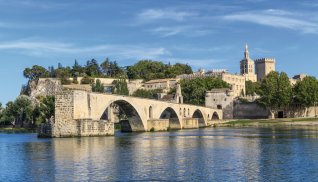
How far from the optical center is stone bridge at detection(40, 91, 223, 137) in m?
60.3

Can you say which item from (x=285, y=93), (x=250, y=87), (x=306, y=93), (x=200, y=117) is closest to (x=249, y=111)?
(x=285, y=93)

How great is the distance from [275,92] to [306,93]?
7062 millimetres

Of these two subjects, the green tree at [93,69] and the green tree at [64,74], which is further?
the green tree at [93,69]

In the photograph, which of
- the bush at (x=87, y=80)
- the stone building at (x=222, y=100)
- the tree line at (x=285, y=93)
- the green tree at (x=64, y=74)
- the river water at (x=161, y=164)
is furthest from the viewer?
the bush at (x=87, y=80)

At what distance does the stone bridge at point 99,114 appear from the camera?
198 ft

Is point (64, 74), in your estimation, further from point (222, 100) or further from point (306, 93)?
point (306, 93)

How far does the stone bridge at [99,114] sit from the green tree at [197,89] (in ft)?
121

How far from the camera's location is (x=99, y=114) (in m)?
66.4

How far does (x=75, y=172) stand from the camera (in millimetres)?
30484

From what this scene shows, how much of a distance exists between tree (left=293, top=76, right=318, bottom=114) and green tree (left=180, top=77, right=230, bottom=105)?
26737mm

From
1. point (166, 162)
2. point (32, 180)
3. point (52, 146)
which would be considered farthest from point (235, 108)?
point (32, 180)

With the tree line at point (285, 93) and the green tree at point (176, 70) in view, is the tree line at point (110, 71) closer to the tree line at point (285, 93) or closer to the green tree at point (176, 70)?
the green tree at point (176, 70)

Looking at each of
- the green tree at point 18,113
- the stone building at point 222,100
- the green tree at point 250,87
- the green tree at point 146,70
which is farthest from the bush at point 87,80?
the green tree at point 250,87

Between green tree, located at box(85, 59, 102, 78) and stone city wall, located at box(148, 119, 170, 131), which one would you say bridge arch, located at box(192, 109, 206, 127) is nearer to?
stone city wall, located at box(148, 119, 170, 131)
